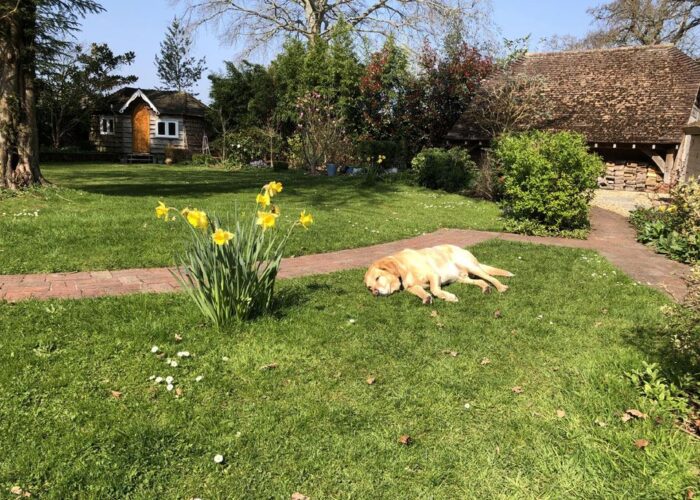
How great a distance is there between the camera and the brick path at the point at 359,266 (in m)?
5.28

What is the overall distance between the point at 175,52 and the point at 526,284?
48.5 m

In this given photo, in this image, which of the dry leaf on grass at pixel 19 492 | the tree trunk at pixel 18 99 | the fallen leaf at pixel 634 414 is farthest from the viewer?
the tree trunk at pixel 18 99

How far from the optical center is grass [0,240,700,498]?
8.66 ft

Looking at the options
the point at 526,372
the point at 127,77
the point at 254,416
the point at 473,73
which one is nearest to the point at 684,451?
the point at 526,372

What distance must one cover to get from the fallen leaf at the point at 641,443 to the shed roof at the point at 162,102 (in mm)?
32255

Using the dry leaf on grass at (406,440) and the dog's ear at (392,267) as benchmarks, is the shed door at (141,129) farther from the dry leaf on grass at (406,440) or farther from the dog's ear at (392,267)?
the dry leaf on grass at (406,440)

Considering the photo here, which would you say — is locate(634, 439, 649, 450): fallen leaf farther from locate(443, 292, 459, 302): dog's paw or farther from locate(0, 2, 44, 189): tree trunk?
locate(0, 2, 44, 189): tree trunk

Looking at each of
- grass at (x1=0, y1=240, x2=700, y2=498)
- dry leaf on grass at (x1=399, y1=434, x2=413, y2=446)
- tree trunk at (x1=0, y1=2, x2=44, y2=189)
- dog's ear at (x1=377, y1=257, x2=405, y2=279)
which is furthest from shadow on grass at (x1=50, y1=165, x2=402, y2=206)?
dry leaf on grass at (x1=399, y1=434, x2=413, y2=446)

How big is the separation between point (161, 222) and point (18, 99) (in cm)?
513

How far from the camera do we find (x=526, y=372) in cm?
392

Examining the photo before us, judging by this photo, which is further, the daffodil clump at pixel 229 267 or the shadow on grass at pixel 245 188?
the shadow on grass at pixel 245 188

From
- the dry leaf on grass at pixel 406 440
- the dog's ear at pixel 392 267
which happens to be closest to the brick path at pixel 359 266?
the dog's ear at pixel 392 267

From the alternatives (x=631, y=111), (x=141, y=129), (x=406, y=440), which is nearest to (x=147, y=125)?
(x=141, y=129)

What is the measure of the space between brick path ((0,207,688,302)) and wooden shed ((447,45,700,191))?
8804 mm
